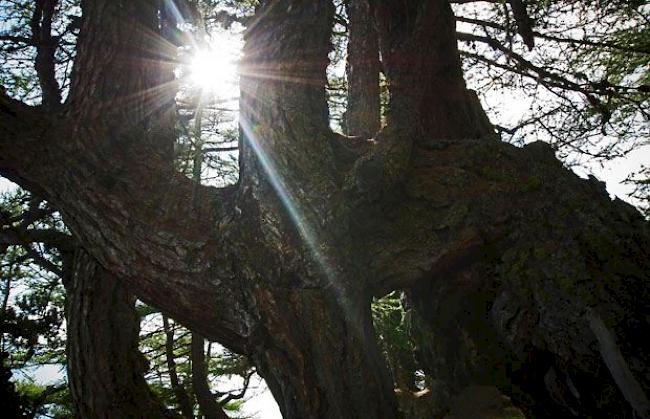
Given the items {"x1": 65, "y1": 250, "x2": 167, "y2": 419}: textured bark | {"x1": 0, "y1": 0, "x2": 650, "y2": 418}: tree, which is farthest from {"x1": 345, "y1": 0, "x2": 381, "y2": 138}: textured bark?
{"x1": 65, "y1": 250, "x2": 167, "y2": 419}: textured bark

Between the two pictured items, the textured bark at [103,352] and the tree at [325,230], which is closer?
the tree at [325,230]

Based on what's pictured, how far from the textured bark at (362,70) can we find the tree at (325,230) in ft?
4.34

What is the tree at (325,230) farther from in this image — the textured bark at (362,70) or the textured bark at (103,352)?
the textured bark at (362,70)

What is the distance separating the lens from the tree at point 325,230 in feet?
5.64

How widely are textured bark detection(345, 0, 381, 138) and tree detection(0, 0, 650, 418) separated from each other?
132cm

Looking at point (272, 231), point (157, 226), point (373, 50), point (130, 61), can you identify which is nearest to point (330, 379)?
point (272, 231)

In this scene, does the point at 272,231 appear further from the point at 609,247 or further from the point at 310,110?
the point at 609,247

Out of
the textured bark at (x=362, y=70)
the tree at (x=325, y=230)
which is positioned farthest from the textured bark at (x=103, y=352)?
the textured bark at (x=362, y=70)

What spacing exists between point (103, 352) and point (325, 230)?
144cm

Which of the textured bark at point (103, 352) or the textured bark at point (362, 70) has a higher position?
the textured bark at point (362, 70)

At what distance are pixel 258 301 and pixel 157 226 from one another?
0.62 m

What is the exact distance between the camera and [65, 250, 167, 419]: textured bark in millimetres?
2246

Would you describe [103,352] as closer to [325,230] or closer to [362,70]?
[325,230]

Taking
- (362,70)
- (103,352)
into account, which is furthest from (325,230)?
(362,70)
